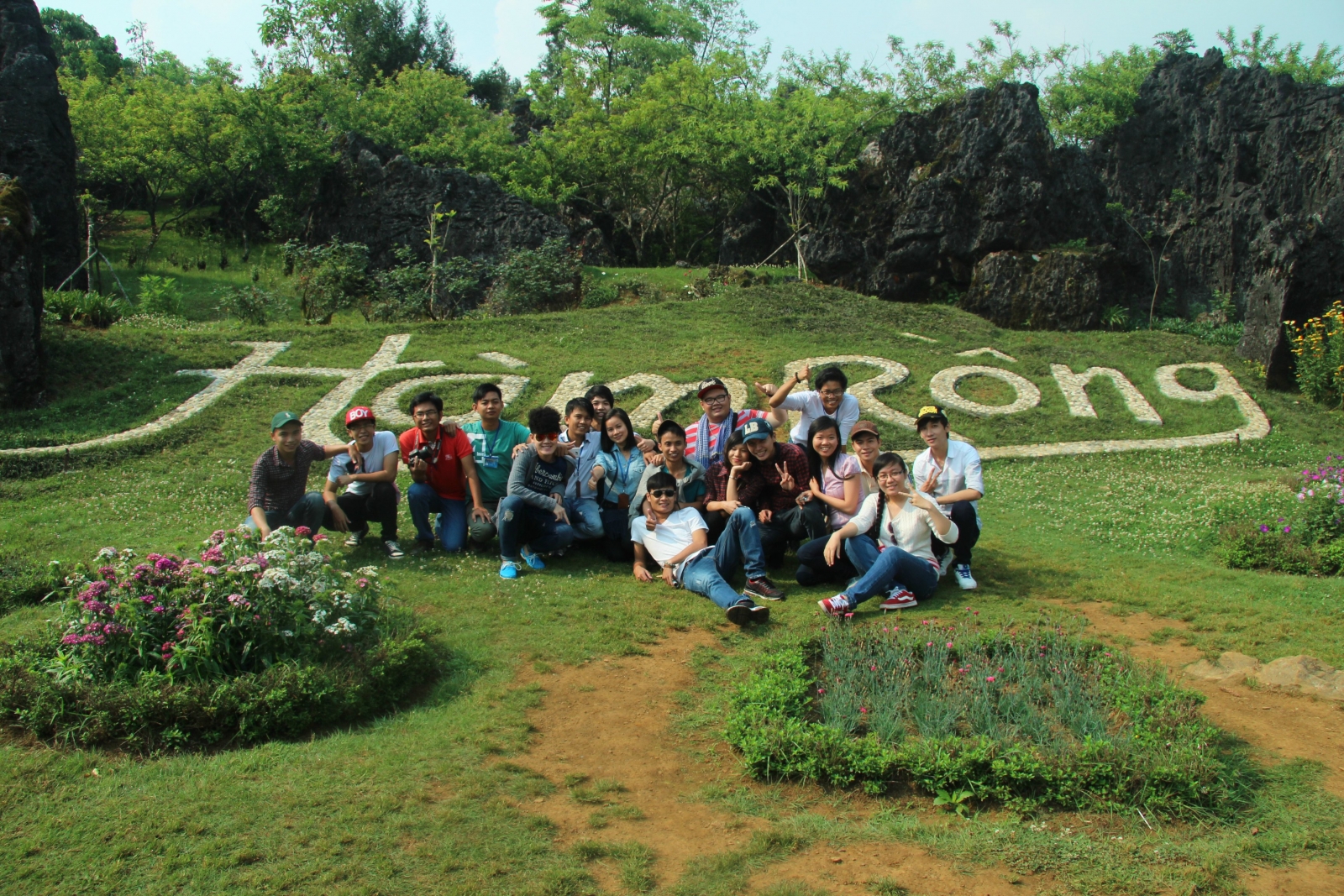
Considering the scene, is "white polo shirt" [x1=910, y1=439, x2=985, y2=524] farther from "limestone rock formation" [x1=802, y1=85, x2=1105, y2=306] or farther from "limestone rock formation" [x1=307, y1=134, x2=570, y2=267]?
"limestone rock formation" [x1=307, y1=134, x2=570, y2=267]

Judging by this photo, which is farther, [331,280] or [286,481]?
[331,280]

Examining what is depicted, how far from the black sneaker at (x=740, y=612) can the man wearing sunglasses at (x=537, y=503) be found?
6.95 feet

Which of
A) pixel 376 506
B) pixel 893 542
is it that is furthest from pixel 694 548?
pixel 376 506

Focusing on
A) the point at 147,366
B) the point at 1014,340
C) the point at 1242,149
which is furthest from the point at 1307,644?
the point at 1242,149

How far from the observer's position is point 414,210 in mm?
26984

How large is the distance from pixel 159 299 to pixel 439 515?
52.0ft

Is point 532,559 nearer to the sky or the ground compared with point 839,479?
nearer to the ground

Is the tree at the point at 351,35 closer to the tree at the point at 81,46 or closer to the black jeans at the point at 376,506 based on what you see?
the tree at the point at 81,46

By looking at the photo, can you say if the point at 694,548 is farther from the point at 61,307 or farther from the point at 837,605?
the point at 61,307

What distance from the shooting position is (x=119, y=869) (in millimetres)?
4023

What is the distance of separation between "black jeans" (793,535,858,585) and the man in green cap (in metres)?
4.18

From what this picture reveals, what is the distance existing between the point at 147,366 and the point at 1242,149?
2553cm

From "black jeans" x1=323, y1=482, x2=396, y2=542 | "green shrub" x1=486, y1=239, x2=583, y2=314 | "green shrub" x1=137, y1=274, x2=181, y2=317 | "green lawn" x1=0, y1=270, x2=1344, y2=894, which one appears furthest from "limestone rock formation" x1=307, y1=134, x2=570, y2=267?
"black jeans" x1=323, y1=482, x2=396, y2=542

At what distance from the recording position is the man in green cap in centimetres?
835
